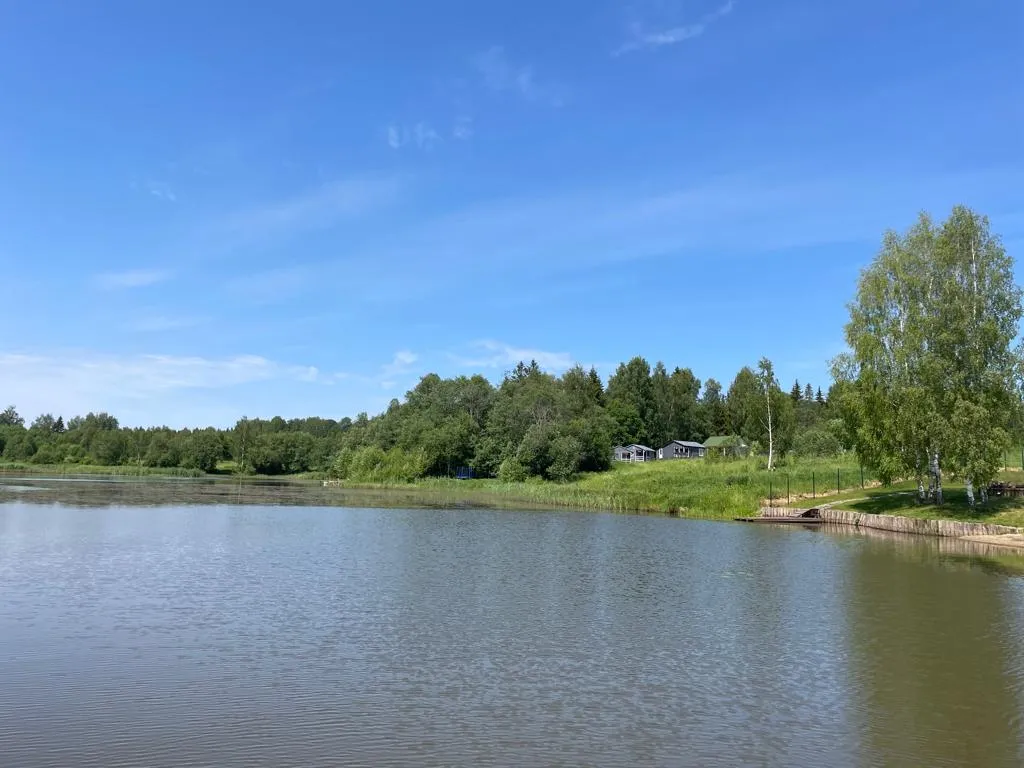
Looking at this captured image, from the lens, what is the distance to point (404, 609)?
60.7ft

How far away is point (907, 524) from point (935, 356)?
9.05 meters

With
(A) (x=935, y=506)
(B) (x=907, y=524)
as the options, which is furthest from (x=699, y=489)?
(B) (x=907, y=524)

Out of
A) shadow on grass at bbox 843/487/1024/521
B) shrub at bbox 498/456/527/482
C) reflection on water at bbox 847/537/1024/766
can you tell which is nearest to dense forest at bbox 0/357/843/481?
shrub at bbox 498/456/527/482

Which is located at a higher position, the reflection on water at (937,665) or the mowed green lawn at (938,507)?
the mowed green lawn at (938,507)

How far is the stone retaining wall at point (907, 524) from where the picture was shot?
116 ft

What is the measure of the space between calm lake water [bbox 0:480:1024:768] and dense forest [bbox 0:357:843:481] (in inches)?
1415

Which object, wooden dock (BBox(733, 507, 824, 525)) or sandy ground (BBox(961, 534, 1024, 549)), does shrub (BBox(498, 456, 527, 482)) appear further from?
sandy ground (BBox(961, 534, 1024, 549))

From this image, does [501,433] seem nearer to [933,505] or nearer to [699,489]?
[699,489]

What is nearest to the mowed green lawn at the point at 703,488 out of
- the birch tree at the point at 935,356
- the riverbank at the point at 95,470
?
the birch tree at the point at 935,356

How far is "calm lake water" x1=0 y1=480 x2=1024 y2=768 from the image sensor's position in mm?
10000

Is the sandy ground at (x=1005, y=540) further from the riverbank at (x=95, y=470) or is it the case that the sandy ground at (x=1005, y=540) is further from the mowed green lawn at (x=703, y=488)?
A: the riverbank at (x=95, y=470)

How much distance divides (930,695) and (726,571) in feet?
45.5

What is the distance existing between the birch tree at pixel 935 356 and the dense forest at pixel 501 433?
10.7m

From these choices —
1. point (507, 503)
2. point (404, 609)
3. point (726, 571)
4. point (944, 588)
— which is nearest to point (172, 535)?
point (404, 609)
